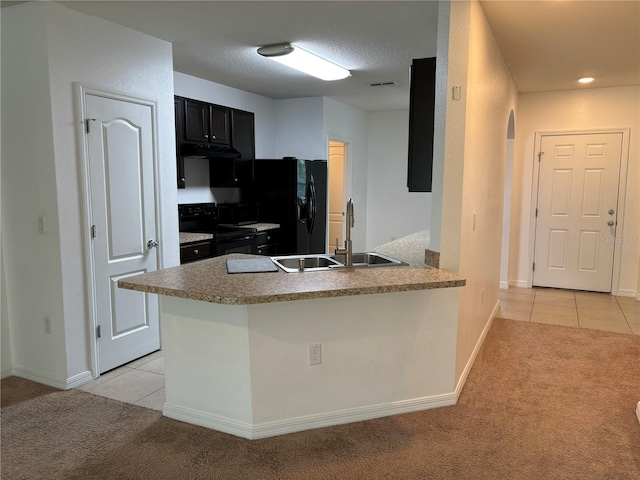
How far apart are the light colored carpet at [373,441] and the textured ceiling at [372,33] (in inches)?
94.1

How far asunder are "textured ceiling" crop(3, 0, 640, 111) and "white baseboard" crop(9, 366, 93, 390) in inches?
93.2

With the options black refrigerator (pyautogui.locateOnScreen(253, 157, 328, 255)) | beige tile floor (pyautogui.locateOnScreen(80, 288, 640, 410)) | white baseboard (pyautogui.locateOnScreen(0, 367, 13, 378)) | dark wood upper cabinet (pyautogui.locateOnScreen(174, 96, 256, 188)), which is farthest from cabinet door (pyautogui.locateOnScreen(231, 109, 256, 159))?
white baseboard (pyautogui.locateOnScreen(0, 367, 13, 378))

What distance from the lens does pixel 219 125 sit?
4.96 meters

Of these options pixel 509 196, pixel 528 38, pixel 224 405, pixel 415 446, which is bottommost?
pixel 415 446

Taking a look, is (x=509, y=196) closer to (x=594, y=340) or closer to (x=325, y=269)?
(x=594, y=340)

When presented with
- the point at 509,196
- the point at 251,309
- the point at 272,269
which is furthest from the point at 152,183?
the point at 509,196

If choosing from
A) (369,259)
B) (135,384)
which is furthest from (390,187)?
(135,384)

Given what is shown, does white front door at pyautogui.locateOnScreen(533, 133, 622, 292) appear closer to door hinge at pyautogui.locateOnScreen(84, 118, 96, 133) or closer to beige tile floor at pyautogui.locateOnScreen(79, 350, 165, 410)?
beige tile floor at pyautogui.locateOnScreen(79, 350, 165, 410)

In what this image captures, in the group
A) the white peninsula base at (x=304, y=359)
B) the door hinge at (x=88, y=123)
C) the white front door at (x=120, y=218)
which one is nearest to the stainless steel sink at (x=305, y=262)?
the white peninsula base at (x=304, y=359)

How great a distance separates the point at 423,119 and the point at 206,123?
2.53 metres

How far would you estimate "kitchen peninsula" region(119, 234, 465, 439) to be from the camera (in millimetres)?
2381

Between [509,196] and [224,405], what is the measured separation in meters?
4.56

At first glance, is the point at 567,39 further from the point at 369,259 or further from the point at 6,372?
the point at 6,372

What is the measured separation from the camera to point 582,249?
5.72 metres
